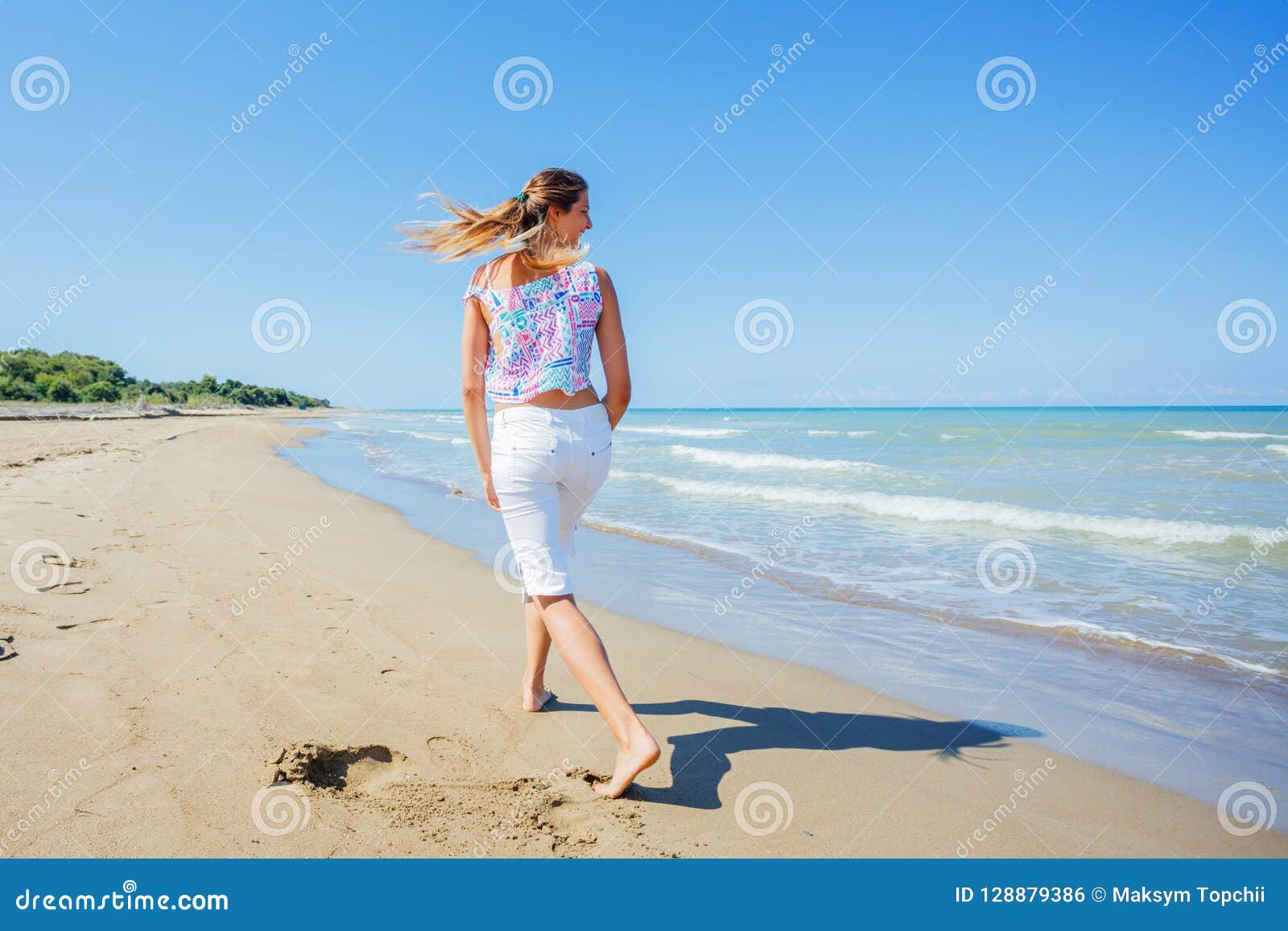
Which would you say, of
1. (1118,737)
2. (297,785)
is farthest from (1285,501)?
(297,785)

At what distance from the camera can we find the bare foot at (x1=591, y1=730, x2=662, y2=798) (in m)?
2.33

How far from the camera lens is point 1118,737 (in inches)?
126

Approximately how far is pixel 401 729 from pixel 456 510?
7.15m

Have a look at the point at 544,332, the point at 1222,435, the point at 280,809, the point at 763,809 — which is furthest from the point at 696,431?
the point at 280,809

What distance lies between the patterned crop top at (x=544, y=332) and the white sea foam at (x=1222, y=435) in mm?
28909

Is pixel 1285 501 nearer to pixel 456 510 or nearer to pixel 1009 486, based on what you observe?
pixel 1009 486

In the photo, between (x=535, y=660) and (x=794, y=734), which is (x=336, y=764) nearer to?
(x=535, y=660)

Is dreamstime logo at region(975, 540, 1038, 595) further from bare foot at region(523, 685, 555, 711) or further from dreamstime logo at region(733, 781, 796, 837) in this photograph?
bare foot at region(523, 685, 555, 711)
